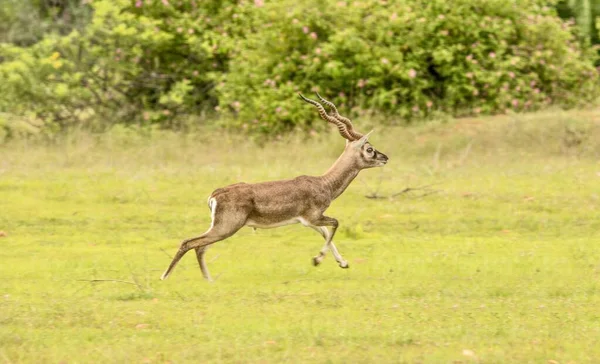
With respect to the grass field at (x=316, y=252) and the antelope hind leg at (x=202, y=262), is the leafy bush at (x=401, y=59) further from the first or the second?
the antelope hind leg at (x=202, y=262)

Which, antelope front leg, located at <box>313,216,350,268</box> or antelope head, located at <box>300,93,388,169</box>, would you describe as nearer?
antelope front leg, located at <box>313,216,350,268</box>

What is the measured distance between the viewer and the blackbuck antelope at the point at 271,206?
9258mm

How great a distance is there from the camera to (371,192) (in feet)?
48.3

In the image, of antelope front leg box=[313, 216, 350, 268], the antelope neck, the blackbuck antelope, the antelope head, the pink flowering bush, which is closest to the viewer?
the blackbuck antelope

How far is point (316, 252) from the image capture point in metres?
11.3

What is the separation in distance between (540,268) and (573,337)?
2658mm

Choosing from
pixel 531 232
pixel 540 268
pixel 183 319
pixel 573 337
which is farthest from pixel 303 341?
pixel 531 232

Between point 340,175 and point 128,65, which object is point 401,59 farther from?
point 340,175

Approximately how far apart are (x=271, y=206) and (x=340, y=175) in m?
0.97

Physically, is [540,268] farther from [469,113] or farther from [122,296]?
[469,113]

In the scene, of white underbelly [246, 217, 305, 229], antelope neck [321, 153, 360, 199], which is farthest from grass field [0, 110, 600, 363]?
antelope neck [321, 153, 360, 199]

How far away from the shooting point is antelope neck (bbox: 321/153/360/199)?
33.0ft

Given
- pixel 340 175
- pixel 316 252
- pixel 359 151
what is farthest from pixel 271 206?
pixel 316 252

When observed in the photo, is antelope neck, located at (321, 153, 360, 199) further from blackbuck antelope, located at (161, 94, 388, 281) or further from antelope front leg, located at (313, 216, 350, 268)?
antelope front leg, located at (313, 216, 350, 268)
